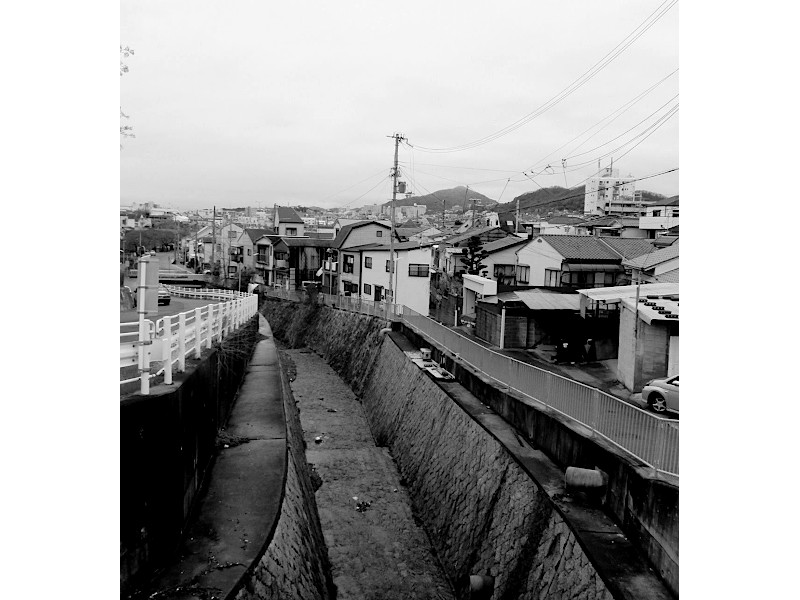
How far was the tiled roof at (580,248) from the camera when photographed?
26.5 metres

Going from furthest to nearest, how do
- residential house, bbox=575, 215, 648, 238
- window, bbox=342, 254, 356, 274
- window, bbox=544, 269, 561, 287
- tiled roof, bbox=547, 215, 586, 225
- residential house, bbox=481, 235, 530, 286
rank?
tiled roof, bbox=547, 215, 586, 225, window, bbox=342, 254, 356, 274, residential house, bbox=575, 215, 648, 238, residential house, bbox=481, 235, 530, 286, window, bbox=544, 269, 561, 287

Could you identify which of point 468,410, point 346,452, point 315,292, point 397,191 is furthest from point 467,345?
point 315,292

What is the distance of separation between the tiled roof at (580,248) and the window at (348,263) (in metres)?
15.3

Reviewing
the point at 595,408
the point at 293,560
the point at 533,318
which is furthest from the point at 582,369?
the point at 293,560

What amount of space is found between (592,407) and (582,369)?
899 centimetres

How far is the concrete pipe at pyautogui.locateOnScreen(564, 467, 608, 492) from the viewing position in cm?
813

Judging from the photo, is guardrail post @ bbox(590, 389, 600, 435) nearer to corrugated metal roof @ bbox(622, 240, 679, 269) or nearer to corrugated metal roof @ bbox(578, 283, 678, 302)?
corrugated metal roof @ bbox(578, 283, 678, 302)

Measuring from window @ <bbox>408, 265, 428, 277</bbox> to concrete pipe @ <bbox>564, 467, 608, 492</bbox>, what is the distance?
2523cm

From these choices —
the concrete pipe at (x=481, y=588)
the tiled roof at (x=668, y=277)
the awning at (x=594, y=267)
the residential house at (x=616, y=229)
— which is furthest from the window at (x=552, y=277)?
the concrete pipe at (x=481, y=588)

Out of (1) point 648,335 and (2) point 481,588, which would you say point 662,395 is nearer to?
(1) point 648,335

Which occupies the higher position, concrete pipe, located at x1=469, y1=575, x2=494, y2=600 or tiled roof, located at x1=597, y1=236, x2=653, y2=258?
tiled roof, located at x1=597, y1=236, x2=653, y2=258

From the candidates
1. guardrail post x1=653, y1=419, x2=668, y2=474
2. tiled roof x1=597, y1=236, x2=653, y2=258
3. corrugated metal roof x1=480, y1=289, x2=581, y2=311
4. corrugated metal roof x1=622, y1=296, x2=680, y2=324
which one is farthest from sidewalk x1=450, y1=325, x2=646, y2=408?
tiled roof x1=597, y1=236, x2=653, y2=258

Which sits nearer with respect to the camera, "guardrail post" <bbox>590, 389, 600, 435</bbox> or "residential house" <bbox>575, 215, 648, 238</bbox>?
"guardrail post" <bbox>590, 389, 600, 435</bbox>

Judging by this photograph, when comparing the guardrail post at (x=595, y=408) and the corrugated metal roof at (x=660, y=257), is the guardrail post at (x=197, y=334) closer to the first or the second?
the guardrail post at (x=595, y=408)
